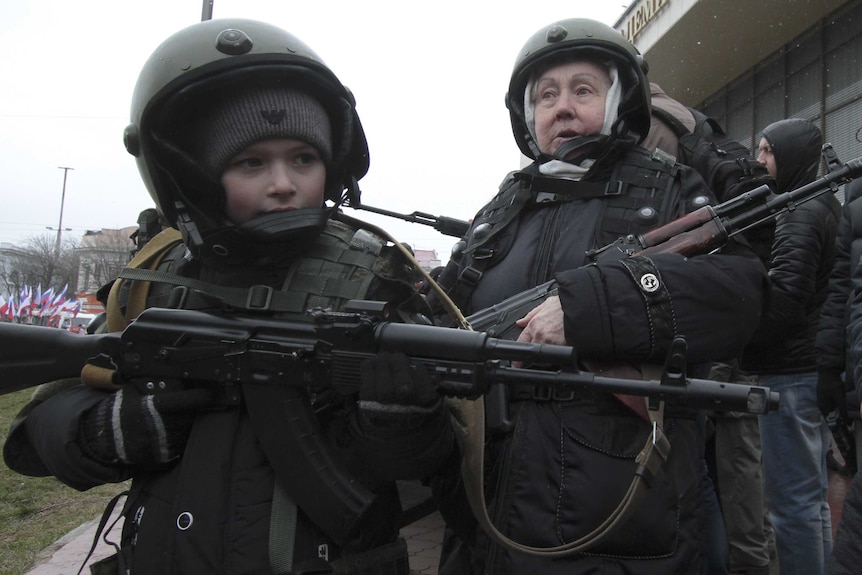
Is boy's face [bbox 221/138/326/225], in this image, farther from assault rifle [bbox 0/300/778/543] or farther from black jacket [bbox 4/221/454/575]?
assault rifle [bbox 0/300/778/543]

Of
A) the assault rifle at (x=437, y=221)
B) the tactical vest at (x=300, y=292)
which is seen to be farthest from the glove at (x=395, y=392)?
the assault rifle at (x=437, y=221)

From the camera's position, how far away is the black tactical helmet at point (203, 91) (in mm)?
1926

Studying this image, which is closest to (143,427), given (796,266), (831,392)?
(831,392)

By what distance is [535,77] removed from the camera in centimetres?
230

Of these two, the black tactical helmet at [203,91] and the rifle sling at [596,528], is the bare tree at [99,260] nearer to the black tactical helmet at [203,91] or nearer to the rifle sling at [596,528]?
the black tactical helmet at [203,91]

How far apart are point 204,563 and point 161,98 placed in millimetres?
1310

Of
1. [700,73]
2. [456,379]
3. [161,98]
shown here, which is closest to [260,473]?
[456,379]

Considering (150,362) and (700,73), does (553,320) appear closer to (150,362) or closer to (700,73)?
(150,362)

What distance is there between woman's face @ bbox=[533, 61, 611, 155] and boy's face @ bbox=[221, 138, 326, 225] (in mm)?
786

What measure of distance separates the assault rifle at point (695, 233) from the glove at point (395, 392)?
390 mm

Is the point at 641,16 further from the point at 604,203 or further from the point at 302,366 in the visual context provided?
the point at 302,366

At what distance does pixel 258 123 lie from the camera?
1.83 m

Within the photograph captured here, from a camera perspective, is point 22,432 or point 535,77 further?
point 535,77

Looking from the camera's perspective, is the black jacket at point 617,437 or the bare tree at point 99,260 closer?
the black jacket at point 617,437
